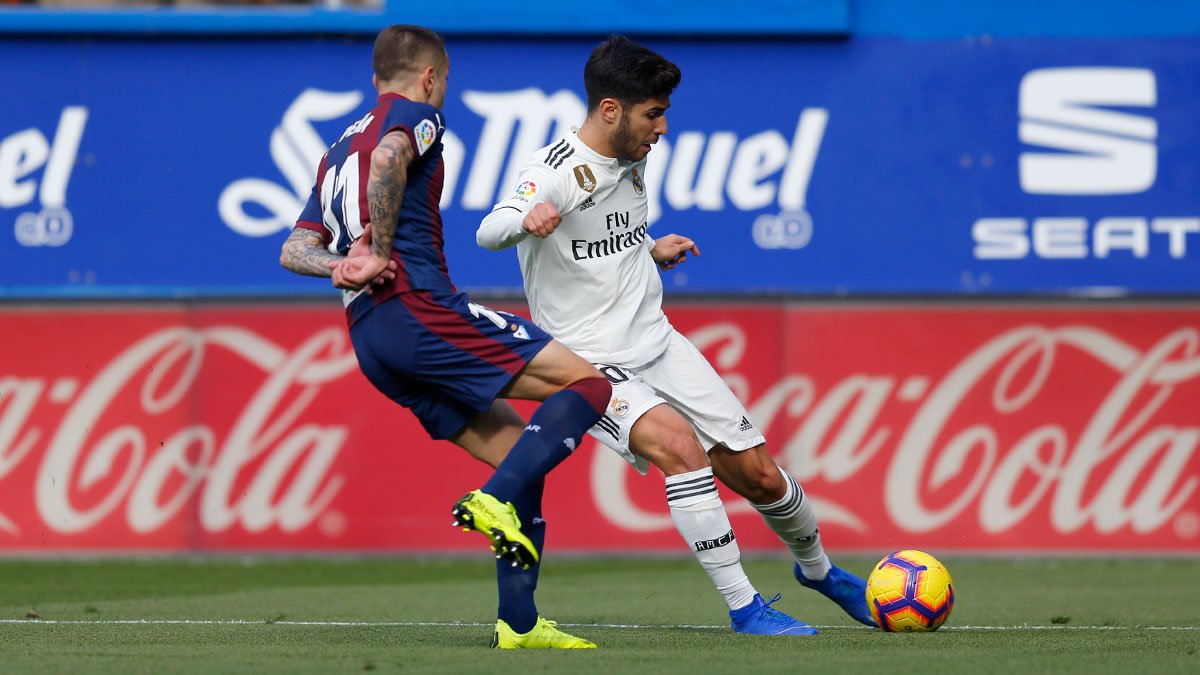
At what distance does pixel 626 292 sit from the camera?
6.55 meters

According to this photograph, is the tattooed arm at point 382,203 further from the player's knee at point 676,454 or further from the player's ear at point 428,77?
the player's knee at point 676,454

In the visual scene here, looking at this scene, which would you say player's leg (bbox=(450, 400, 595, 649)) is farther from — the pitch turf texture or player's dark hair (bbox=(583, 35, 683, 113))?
player's dark hair (bbox=(583, 35, 683, 113))

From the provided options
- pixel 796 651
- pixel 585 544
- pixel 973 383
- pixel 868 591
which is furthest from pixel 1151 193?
pixel 796 651

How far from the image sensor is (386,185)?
562 centimetres

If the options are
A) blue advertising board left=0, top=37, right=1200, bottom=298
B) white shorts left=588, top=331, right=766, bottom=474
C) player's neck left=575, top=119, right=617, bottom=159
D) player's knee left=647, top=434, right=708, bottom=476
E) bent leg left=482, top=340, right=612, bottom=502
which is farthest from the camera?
blue advertising board left=0, top=37, right=1200, bottom=298

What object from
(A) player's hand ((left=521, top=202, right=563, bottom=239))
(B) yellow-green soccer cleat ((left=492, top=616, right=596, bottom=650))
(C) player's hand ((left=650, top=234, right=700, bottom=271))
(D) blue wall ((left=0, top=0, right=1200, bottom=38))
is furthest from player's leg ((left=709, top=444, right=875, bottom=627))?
(D) blue wall ((left=0, top=0, right=1200, bottom=38))

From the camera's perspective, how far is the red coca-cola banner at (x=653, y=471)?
1118 cm

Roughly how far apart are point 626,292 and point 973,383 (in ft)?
17.4

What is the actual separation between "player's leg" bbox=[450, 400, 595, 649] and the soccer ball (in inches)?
46.2

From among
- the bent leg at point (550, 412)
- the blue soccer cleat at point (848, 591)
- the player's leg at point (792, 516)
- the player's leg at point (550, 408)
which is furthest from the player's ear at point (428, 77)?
the blue soccer cleat at point (848, 591)

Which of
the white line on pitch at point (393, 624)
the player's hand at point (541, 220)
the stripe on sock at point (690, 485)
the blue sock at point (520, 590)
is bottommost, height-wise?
the white line on pitch at point (393, 624)

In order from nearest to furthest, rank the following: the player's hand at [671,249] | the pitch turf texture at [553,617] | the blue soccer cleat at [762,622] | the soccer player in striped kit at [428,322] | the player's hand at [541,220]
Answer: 1. the pitch turf texture at [553,617]
2. the soccer player in striped kit at [428,322]
3. the player's hand at [541,220]
4. the blue soccer cleat at [762,622]
5. the player's hand at [671,249]

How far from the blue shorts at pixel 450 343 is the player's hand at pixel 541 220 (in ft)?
0.97

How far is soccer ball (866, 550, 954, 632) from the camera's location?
6.38 metres
